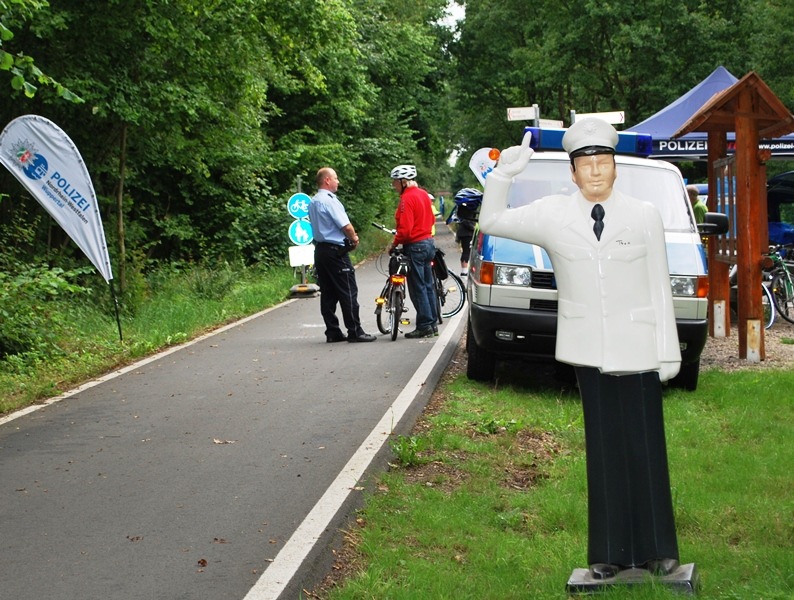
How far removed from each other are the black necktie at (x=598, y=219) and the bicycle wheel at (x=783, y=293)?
41.4 ft

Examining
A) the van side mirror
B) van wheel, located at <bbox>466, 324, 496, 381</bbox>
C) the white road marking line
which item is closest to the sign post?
van wheel, located at <bbox>466, 324, 496, 381</bbox>

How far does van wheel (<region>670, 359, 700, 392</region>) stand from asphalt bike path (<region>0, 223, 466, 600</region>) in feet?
7.41

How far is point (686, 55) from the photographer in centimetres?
4259

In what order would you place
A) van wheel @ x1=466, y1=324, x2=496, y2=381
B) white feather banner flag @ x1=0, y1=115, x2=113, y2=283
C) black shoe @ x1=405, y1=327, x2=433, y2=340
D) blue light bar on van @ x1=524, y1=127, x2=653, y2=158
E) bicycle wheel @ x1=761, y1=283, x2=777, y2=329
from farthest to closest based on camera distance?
bicycle wheel @ x1=761, y1=283, x2=777, y2=329 → black shoe @ x1=405, y1=327, x2=433, y2=340 → white feather banner flag @ x1=0, y1=115, x2=113, y2=283 → blue light bar on van @ x1=524, y1=127, x2=653, y2=158 → van wheel @ x1=466, y1=324, x2=496, y2=381

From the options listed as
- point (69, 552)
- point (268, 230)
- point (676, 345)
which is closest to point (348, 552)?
point (69, 552)

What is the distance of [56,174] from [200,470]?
664cm

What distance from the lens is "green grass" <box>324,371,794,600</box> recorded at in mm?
5258

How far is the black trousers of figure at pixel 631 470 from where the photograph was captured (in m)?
4.88

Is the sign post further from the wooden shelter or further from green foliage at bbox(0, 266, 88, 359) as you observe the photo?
the wooden shelter

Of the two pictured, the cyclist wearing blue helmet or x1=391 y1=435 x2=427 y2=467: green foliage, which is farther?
the cyclist wearing blue helmet

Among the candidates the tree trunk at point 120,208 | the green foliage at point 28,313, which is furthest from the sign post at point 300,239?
the green foliage at point 28,313

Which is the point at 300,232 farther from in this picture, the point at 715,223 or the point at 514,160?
the point at 514,160

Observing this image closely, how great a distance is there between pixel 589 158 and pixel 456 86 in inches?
2172

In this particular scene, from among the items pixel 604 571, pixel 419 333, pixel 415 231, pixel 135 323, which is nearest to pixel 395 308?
pixel 419 333
